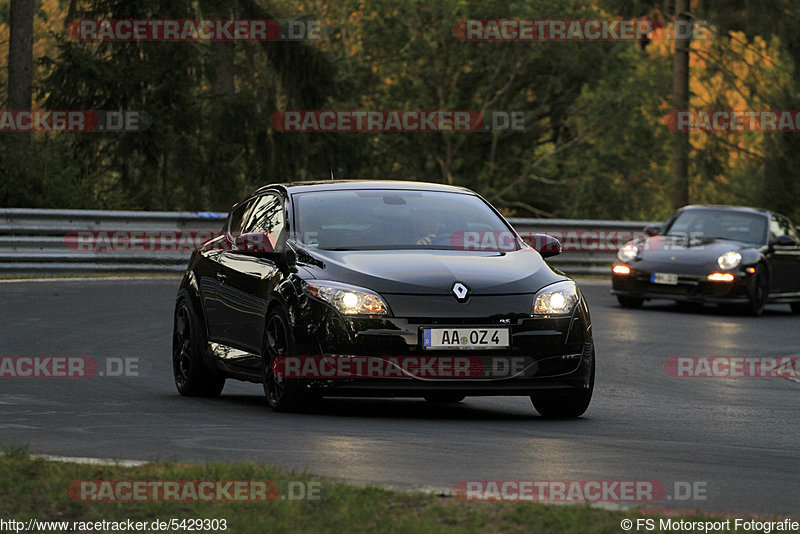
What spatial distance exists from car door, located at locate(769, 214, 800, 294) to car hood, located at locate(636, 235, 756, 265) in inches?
18.0

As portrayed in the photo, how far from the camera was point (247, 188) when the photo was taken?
44.0 metres

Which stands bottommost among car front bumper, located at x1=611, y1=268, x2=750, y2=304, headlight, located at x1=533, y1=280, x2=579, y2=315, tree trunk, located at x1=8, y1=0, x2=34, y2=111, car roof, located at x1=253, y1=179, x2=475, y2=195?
car front bumper, located at x1=611, y1=268, x2=750, y2=304

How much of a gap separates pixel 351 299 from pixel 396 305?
0.29 m

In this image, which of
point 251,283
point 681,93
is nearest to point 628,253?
point 251,283

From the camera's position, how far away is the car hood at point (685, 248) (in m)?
23.3

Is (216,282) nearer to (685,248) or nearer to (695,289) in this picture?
(695,289)

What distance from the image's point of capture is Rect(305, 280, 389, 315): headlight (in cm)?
1008

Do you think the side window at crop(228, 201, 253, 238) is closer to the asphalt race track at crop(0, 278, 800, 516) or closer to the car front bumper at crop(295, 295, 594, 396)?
the asphalt race track at crop(0, 278, 800, 516)

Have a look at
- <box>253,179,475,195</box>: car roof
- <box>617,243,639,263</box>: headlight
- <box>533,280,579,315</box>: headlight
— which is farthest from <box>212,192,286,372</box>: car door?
<box>617,243,639,263</box>: headlight

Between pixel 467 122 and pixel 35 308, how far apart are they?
142 ft

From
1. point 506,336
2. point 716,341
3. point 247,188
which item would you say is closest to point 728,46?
point 247,188

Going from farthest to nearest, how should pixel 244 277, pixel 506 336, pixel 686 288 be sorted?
pixel 686 288 → pixel 244 277 → pixel 506 336

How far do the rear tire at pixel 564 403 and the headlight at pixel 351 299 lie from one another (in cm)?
133

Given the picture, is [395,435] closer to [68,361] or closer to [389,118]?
[68,361]
